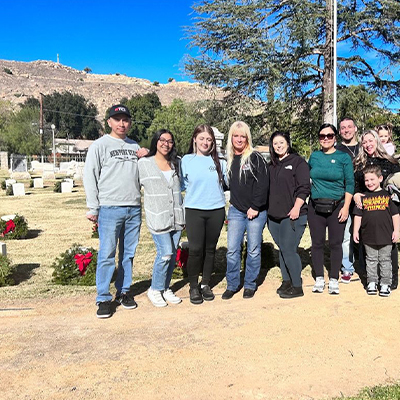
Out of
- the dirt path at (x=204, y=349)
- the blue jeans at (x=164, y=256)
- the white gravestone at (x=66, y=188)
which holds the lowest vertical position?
the dirt path at (x=204, y=349)

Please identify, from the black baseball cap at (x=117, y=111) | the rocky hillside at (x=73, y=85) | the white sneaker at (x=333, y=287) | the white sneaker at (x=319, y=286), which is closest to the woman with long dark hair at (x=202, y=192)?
the black baseball cap at (x=117, y=111)

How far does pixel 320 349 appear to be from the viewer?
9.82 ft

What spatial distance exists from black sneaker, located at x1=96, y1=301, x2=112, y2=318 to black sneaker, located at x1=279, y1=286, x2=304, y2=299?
1813 mm

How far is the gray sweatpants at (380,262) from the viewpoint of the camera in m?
4.21

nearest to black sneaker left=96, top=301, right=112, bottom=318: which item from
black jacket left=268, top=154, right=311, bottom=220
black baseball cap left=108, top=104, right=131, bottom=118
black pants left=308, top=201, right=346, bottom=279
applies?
black baseball cap left=108, top=104, right=131, bottom=118

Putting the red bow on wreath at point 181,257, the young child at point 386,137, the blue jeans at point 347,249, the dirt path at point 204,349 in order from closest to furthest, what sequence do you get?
the dirt path at point 204,349 < the young child at point 386,137 < the blue jeans at point 347,249 < the red bow on wreath at point 181,257

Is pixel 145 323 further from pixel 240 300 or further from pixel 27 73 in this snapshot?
pixel 27 73

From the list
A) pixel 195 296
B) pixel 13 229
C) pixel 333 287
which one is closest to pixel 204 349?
pixel 195 296

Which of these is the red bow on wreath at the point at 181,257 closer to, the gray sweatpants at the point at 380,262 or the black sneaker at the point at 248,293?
the black sneaker at the point at 248,293

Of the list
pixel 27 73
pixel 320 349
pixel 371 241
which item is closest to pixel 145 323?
pixel 320 349

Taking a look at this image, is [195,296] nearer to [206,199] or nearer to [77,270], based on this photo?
[206,199]

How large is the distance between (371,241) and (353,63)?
9.43 m

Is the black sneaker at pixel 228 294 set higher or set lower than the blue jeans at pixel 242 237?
lower

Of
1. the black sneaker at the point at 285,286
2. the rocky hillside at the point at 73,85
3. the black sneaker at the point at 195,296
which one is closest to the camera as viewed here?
the black sneaker at the point at 195,296
